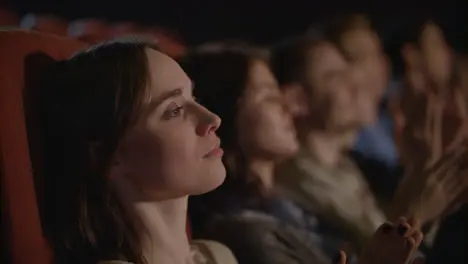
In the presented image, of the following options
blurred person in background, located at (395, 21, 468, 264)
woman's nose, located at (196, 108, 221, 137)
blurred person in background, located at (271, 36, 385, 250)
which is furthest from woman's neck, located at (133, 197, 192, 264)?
blurred person in background, located at (395, 21, 468, 264)

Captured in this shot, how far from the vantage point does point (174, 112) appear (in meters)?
1.31

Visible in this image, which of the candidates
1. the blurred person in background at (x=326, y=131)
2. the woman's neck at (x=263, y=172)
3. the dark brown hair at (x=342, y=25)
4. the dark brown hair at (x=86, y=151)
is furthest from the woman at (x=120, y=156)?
the dark brown hair at (x=342, y=25)

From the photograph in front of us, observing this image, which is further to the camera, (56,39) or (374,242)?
(374,242)

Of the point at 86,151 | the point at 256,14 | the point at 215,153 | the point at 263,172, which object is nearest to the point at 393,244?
the point at 263,172

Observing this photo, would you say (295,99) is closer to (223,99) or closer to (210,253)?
(223,99)

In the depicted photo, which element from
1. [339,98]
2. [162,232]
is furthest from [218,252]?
[339,98]

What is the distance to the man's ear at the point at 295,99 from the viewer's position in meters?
1.46

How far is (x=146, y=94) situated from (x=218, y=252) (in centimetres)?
29

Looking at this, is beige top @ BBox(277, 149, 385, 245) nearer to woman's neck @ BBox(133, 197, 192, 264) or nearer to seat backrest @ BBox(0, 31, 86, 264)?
woman's neck @ BBox(133, 197, 192, 264)

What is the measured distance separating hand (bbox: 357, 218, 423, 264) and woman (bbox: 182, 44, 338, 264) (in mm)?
67

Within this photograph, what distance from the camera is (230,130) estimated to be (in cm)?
139

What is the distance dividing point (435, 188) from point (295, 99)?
34cm

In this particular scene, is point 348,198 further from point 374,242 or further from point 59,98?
point 59,98

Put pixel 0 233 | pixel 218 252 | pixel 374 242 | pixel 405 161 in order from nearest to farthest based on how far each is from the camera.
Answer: pixel 0 233 → pixel 218 252 → pixel 374 242 → pixel 405 161
